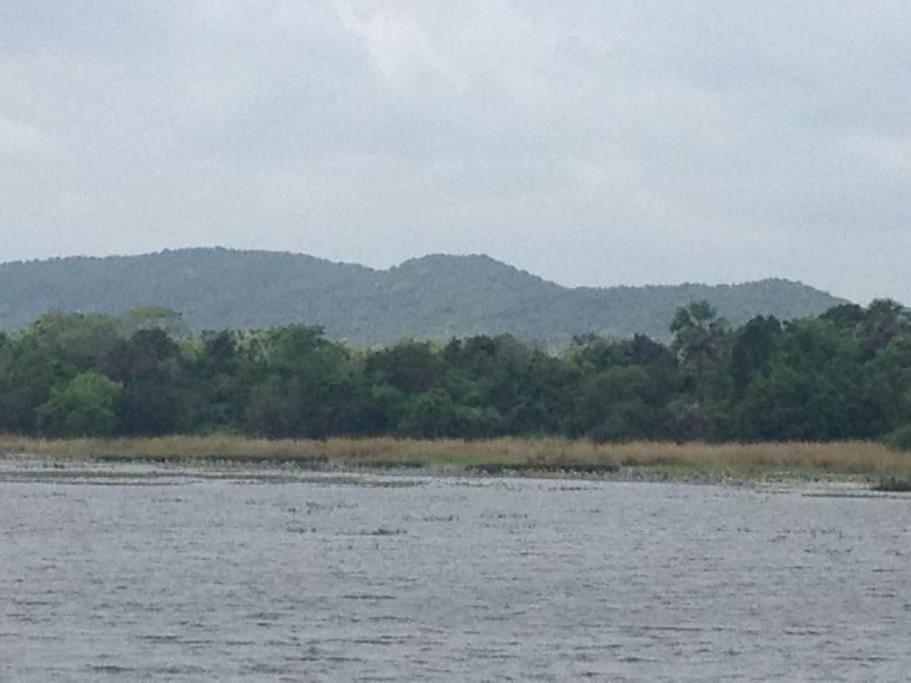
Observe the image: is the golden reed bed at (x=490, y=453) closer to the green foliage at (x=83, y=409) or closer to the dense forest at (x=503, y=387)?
the green foliage at (x=83, y=409)

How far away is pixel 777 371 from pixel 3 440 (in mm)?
33650

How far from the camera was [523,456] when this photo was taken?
7612 centimetres

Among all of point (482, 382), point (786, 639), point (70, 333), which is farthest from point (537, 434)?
point (786, 639)

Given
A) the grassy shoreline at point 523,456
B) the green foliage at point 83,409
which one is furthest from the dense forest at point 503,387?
the grassy shoreline at point 523,456

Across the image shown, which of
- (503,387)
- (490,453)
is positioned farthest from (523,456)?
(503,387)

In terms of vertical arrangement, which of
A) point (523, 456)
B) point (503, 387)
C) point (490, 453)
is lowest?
point (523, 456)

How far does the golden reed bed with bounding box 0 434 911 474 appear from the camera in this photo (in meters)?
70.4

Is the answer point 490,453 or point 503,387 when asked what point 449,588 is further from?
point 503,387

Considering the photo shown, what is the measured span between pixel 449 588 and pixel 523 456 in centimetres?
4290

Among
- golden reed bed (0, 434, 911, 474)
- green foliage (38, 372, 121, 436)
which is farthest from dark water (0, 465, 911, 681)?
green foliage (38, 372, 121, 436)

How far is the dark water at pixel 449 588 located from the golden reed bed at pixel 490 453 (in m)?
13.4

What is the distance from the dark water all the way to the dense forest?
2386 centimetres

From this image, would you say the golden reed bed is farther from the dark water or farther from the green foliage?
the dark water

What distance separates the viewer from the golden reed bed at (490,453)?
70438mm
